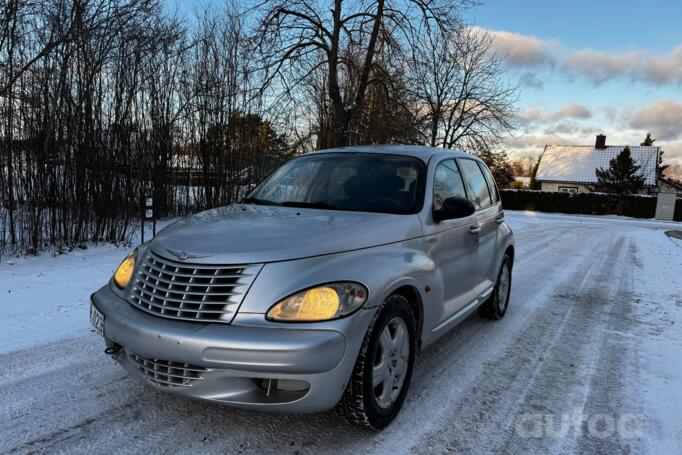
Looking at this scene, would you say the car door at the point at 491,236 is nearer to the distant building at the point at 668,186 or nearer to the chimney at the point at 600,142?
the chimney at the point at 600,142

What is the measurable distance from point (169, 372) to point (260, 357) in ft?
1.83

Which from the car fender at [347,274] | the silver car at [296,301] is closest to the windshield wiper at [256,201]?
the silver car at [296,301]

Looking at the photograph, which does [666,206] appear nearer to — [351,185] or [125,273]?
[351,185]

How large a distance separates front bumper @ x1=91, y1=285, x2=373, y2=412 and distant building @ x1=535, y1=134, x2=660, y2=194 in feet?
160

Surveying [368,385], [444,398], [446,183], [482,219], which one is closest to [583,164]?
[482,219]

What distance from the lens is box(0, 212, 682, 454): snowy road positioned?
277 cm

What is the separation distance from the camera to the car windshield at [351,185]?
3662 mm

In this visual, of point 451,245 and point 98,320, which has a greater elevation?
point 451,245

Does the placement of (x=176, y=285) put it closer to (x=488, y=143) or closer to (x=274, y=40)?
(x=274, y=40)

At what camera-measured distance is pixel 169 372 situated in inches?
101

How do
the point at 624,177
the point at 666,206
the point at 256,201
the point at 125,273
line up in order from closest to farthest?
the point at 125,273 < the point at 256,201 < the point at 666,206 < the point at 624,177

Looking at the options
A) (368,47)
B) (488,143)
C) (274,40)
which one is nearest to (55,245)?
(274,40)

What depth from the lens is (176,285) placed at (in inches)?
104

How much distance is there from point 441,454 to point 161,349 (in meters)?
1.62
